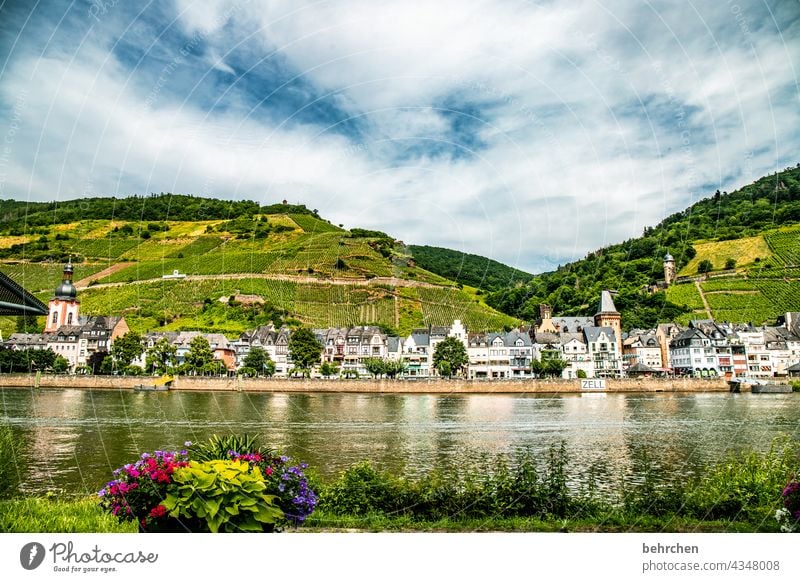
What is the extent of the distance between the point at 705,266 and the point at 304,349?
5956cm

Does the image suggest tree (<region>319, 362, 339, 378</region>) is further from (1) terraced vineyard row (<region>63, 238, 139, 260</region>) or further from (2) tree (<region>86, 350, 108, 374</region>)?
(1) terraced vineyard row (<region>63, 238, 139, 260</region>)

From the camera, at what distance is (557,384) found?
6256 centimetres

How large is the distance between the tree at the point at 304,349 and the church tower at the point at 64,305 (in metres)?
31.9

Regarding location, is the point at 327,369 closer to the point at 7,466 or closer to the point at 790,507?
the point at 7,466

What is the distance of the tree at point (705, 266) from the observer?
7988 centimetres

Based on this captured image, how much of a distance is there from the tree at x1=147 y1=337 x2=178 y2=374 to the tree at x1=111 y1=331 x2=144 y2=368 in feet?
4.70

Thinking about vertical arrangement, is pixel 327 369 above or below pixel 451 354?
below

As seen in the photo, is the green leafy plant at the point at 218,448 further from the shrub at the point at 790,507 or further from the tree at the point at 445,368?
the tree at the point at 445,368

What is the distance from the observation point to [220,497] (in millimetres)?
4723

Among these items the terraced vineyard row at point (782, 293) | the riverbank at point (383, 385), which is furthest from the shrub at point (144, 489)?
the terraced vineyard row at point (782, 293)

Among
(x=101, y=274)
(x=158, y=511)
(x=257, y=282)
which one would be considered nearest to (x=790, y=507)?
(x=158, y=511)

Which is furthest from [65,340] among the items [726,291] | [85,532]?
[726,291]
